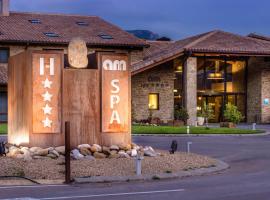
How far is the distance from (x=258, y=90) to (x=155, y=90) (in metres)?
8.06

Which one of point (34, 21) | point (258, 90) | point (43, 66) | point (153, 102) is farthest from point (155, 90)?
point (43, 66)

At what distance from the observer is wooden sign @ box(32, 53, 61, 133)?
18031 millimetres

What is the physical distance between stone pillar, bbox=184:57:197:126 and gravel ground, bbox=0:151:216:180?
25.4 metres

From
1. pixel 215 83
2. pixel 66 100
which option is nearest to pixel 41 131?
pixel 66 100

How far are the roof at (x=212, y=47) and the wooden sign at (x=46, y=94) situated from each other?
2342 centimetres

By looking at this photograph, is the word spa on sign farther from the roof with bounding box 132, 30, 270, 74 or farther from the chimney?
the chimney

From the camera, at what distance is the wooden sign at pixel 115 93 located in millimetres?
18797

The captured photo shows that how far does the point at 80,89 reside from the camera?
60.3 feet

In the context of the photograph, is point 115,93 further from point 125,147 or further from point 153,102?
point 153,102

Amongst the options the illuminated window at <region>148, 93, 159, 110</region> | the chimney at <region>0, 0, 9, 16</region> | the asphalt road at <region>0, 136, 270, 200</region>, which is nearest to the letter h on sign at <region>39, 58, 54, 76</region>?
the asphalt road at <region>0, 136, 270, 200</region>

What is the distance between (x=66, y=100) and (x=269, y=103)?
30512 millimetres

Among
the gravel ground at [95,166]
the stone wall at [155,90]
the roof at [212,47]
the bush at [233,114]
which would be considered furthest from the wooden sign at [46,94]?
the stone wall at [155,90]

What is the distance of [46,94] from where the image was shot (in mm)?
18125

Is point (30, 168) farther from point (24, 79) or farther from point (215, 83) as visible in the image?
point (215, 83)
